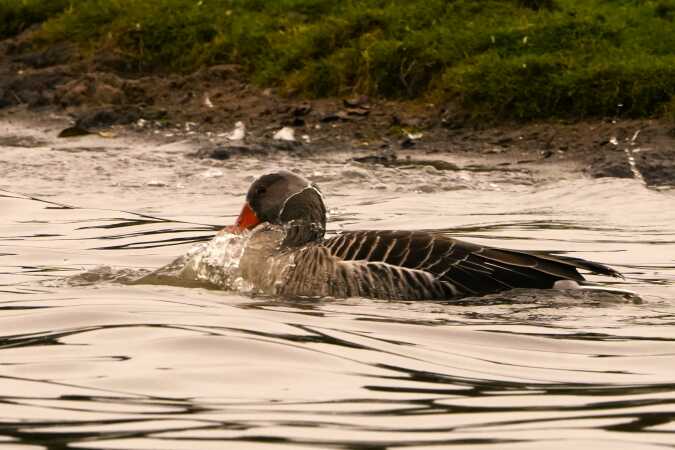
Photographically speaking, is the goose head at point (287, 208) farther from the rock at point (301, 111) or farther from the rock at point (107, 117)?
the rock at point (107, 117)

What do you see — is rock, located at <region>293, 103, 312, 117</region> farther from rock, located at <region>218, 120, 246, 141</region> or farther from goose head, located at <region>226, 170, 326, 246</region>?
goose head, located at <region>226, 170, 326, 246</region>

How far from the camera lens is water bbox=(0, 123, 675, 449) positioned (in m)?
5.36

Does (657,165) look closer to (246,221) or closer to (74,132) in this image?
(246,221)

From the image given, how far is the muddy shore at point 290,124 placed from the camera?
14.3 metres

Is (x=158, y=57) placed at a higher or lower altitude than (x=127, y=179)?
higher

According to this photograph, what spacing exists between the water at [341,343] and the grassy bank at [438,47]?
202cm

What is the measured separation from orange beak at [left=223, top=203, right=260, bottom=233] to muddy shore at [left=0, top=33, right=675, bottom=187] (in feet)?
15.5

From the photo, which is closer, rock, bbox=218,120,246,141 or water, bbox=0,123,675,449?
water, bbox=0,123,675,449

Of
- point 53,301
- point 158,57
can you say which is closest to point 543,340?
point 53,301

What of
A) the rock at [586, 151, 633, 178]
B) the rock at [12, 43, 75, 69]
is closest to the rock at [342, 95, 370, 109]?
the rock at [586, 151, 633, 178]

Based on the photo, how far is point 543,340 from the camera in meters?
7.43

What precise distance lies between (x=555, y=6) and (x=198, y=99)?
4.27m

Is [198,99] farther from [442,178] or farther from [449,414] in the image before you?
[449,414]

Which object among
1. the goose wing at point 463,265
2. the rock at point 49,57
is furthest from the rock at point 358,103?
the goose wing at point 463,265
